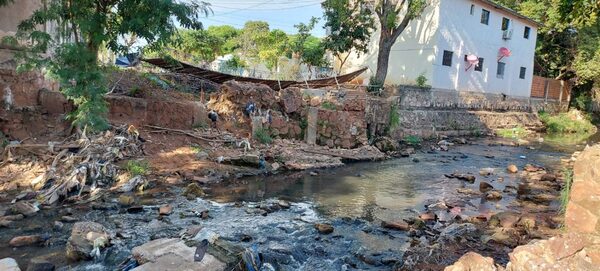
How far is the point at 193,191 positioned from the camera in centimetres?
918

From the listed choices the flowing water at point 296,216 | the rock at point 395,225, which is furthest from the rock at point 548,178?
the rock at point 395,225

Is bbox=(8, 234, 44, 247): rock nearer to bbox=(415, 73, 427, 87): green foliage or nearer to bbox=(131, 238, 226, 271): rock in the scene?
bbox=(131, 238, 226, 271): rock

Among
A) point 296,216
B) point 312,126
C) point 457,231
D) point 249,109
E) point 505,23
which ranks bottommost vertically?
point 296,216

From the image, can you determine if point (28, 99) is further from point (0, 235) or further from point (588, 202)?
point (588, 202)

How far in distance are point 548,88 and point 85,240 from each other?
3430 cm

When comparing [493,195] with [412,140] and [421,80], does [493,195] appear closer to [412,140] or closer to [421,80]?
[412,140]

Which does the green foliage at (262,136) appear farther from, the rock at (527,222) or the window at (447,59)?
the window at (447,59)

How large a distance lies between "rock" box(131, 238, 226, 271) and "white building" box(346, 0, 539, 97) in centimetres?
1999

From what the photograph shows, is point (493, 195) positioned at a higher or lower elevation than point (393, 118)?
lower

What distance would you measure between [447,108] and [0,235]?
69.5 ft

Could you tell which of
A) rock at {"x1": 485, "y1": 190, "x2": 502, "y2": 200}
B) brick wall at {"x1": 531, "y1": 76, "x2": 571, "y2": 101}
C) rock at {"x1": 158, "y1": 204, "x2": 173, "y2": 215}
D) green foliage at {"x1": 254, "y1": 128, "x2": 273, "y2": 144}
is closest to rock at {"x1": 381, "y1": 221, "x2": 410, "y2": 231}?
rock at {"x1": 485, "y1": 190, "x2": 502, "y2": 200}

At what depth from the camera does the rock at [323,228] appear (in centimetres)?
730

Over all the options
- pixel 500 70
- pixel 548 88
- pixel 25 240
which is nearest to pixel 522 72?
pixel 500 70

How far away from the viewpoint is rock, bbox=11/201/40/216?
7312 mm
